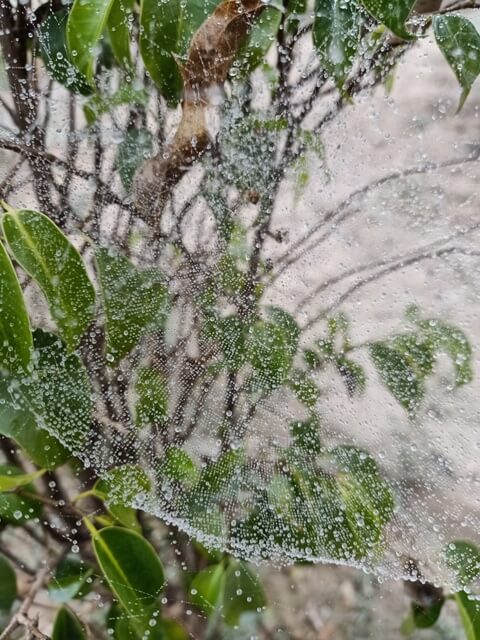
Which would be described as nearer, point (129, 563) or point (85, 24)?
point (85, 24)

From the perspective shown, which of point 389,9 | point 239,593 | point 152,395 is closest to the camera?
point 389,9

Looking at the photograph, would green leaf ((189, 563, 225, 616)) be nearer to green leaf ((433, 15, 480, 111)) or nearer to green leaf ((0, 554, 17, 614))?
green leaf ((0, 554, 17, 614))

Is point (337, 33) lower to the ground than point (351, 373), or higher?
higher

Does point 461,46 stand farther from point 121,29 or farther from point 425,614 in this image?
point 425,614

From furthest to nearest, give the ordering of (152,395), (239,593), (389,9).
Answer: (239,593) < (152,395) < (389,9)

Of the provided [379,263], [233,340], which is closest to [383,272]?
[379,263]

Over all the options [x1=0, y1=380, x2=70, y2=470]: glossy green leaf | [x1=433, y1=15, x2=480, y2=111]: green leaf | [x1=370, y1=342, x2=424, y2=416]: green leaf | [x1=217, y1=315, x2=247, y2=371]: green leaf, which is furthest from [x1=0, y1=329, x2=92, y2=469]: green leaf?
[x1=433, y1=15, x2=480, y2=111]: green leaf

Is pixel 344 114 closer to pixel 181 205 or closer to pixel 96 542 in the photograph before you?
pixel 181 205
